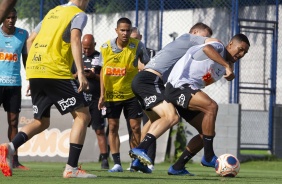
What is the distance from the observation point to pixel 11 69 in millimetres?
13359

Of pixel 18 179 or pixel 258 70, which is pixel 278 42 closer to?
pixel 258 70

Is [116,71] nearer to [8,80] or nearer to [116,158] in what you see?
[116,158]

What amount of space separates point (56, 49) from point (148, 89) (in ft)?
7.17

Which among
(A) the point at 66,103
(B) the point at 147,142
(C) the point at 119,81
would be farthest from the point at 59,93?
(C) the point at 119,81

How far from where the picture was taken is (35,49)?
33.1ft

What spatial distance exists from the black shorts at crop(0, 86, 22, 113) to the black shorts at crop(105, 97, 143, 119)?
146 cm

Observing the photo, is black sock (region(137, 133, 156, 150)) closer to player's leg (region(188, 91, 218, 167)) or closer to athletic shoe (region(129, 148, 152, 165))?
athletic shoe (region(129, 148, 152, 165))

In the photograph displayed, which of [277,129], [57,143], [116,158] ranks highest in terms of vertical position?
[277,129]

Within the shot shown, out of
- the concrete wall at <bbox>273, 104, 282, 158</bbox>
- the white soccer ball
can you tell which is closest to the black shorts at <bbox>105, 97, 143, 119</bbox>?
the white soccer ball

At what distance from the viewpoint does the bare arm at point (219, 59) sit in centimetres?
1065

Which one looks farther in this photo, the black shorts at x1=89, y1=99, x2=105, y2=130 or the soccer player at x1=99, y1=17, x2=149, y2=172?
the black shorts at x1=89, y1=99, x2=105, y2=130

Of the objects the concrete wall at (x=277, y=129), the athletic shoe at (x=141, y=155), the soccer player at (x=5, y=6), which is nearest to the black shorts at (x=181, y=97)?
the athletic shoe at (x=141, y=155)

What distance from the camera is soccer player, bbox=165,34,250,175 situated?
36.3ft

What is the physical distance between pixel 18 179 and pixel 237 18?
10.2m
